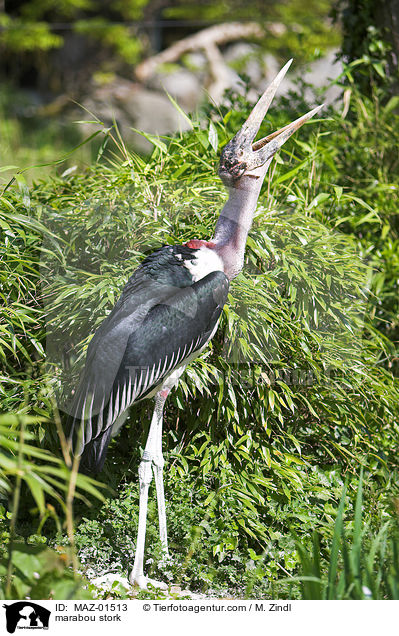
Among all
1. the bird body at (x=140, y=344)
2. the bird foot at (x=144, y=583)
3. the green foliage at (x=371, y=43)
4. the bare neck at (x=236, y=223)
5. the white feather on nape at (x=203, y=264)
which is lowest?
the bird foot at (x=144, y=583)

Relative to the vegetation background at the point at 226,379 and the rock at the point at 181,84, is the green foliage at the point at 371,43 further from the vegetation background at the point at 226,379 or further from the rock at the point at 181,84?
the rock at the point at 181,84

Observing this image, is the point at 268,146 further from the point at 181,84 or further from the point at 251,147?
the point at 181,84

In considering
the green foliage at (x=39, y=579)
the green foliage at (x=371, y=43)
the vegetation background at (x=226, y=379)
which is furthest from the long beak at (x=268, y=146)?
the green foliage at (x=371, y=43)

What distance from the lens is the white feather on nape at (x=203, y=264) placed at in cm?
240

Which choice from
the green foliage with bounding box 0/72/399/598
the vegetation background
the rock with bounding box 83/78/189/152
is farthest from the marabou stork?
the rock with bounding box 83/78/189/152

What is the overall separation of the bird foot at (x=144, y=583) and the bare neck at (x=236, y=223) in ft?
3.39

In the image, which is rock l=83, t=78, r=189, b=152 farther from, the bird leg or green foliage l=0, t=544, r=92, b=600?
green foliage l=0, t=544, r=92, b=600

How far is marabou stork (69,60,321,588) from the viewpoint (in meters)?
2.29

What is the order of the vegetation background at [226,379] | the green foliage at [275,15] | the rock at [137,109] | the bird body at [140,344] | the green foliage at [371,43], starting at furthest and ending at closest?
1. the green foliage at [275,15]
2. the rock at [137,109]
3. the green foliage at [371,43]
4. the vegetation background at [226,379]
5. the bird body at [140,344]
